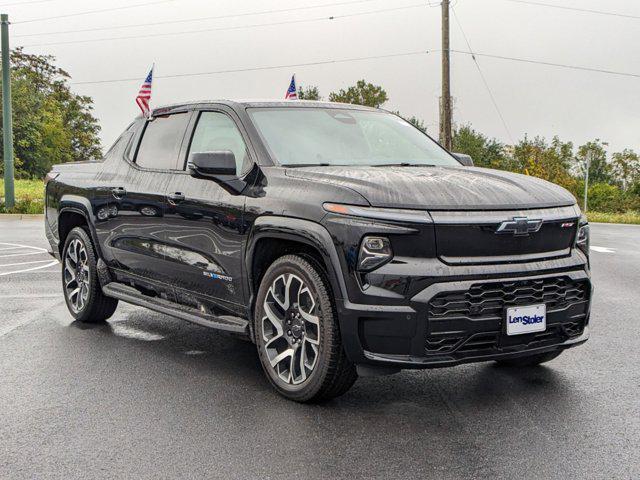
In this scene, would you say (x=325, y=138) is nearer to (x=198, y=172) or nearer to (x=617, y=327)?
(x=198, y=172)

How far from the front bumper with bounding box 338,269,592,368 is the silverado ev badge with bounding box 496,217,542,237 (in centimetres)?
22

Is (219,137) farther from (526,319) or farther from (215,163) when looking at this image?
(526,319)

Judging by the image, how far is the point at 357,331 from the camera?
4457 millimetres

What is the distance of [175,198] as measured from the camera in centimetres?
591

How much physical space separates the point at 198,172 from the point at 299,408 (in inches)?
66.5

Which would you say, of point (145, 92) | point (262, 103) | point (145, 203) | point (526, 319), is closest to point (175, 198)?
point (145, 203)

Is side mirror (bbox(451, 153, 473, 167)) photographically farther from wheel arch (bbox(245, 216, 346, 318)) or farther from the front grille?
wheel arch (bbox(245, 216, 346, 318))

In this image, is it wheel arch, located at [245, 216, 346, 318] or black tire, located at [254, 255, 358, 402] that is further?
black tire, located at [254, 255, 358, 402]

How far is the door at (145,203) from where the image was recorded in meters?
6.21

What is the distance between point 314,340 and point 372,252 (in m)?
0.70

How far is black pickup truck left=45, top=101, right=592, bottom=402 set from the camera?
441 cm

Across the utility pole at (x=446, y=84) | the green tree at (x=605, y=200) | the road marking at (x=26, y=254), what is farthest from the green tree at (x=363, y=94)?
the road marking at (x=26, y=254)

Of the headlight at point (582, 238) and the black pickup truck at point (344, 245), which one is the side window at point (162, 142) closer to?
the black pickup truck at point (344, 245)

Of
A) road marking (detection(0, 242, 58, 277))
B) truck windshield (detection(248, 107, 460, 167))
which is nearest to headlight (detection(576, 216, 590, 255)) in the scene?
truck windshield (detection(248, 107, 460, 167))
